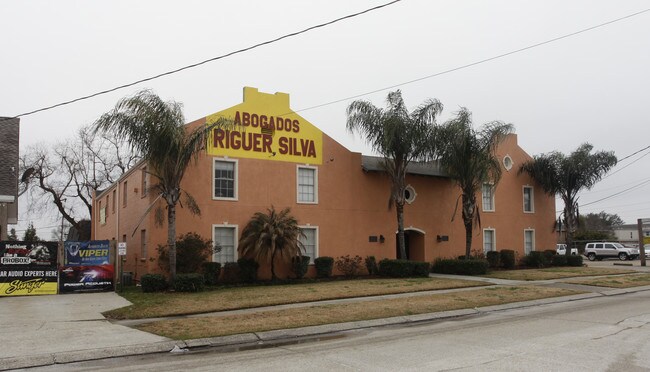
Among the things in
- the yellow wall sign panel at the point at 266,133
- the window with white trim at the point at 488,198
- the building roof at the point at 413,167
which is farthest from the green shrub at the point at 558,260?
the yellow wall sign panel at the point at 266,133

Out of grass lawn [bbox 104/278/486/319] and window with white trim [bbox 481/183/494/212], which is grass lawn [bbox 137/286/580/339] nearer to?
grass lawn [bbox 104/278/486/319]

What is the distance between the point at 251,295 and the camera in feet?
57.5

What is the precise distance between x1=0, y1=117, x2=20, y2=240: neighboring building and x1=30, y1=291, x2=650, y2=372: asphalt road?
11.3m

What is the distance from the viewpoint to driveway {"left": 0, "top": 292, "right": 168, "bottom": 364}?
31.2ft

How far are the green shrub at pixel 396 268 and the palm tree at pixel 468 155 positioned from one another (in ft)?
14.7

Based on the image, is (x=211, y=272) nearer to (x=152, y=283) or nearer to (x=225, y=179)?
(x=152, y=283)

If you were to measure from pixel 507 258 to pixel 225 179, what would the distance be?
1705 cm

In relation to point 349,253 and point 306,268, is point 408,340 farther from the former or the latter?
→ point 349,253

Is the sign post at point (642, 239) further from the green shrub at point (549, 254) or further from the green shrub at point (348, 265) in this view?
the green shrub at point (348, 265)

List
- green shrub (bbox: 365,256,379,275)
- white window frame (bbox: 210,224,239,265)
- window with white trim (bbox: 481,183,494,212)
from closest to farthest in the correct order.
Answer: white window frame (bbox: 210,224,239,265) < green shrub (bbox: 365,256,379,275) < window with white trim (bbox: 481,183,494,212)

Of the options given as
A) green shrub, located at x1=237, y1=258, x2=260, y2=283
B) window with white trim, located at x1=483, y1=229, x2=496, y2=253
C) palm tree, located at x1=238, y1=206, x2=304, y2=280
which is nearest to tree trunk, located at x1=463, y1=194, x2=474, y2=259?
window with white trim, located at x1=483, y1=229, x2=496, y2=253

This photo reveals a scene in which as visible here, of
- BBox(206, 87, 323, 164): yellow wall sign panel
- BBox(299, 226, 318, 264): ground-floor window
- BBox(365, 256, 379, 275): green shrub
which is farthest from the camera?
BBox(365, 256, 379, 275): green shrub

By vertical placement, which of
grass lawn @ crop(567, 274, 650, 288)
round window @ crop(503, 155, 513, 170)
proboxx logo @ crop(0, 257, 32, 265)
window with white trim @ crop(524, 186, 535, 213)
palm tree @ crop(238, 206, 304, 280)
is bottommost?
grass lawn @ crop(567, 274, 650, 288)

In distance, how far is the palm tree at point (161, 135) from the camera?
18.6m
